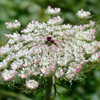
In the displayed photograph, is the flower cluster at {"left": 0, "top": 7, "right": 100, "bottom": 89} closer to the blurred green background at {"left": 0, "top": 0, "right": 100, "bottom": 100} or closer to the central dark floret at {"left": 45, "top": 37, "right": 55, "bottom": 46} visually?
the central dark floret at {"left": 45, "top": 37, "right": 55, "bottom": 46}

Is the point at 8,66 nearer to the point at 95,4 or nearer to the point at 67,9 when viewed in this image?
the point at 67,9

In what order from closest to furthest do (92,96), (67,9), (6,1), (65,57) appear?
(65,57) < (92,96) < (6,1) < (67,9)

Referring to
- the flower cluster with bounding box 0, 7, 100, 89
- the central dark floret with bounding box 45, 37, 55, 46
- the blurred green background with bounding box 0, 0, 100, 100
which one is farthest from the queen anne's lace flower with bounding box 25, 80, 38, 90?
the blurred green background with bounding box 0, 0, 100, 100

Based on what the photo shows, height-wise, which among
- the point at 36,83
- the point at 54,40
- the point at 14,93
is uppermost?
the point at 54,40

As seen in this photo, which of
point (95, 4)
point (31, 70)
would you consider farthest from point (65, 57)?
point (95, 4)

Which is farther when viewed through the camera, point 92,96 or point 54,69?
point 92,96

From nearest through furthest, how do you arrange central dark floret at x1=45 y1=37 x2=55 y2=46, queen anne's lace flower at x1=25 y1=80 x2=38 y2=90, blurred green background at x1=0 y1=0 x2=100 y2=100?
queen anne's lace flower at x1=25 y1=80 x2=38 y2=90, central dark floret at x1=45 y1=37 x2=55 y2=46, blurred green background at x1=0 y1=0 x2=100 y2=100
